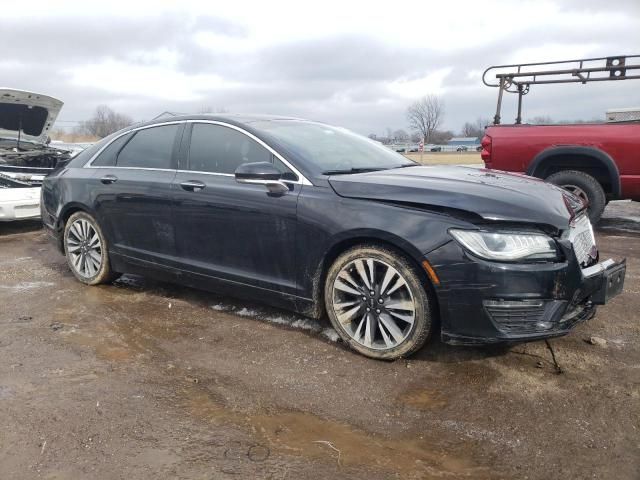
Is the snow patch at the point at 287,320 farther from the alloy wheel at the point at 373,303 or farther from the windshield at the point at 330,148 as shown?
the windshield at the point at 330,148

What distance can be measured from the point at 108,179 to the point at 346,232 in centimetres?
250

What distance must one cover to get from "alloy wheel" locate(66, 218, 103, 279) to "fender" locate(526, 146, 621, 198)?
5378mm

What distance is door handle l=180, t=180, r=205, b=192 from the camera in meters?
4.03

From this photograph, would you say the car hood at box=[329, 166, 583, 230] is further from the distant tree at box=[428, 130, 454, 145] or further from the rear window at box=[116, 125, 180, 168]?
the distant tree at box=[428, 130, 454, 145]

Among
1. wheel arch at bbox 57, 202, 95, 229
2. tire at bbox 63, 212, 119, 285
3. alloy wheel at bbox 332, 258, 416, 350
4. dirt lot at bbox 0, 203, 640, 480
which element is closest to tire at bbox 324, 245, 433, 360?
alloy wheel at bbox 332, 258, 416, 350

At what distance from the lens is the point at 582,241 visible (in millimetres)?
3289

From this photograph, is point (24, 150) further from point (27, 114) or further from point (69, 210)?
point (69, 210)

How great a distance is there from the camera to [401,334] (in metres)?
3.25

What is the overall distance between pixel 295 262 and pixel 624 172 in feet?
17.2

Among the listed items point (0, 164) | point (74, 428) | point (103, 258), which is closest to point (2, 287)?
point (103, 258)

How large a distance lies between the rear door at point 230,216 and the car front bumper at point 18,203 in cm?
432

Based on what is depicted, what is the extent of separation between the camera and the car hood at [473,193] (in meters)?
2.98

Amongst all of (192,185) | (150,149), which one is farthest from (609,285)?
(150,149)

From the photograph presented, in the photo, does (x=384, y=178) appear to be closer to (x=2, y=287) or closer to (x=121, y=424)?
(x=121, y=424)
